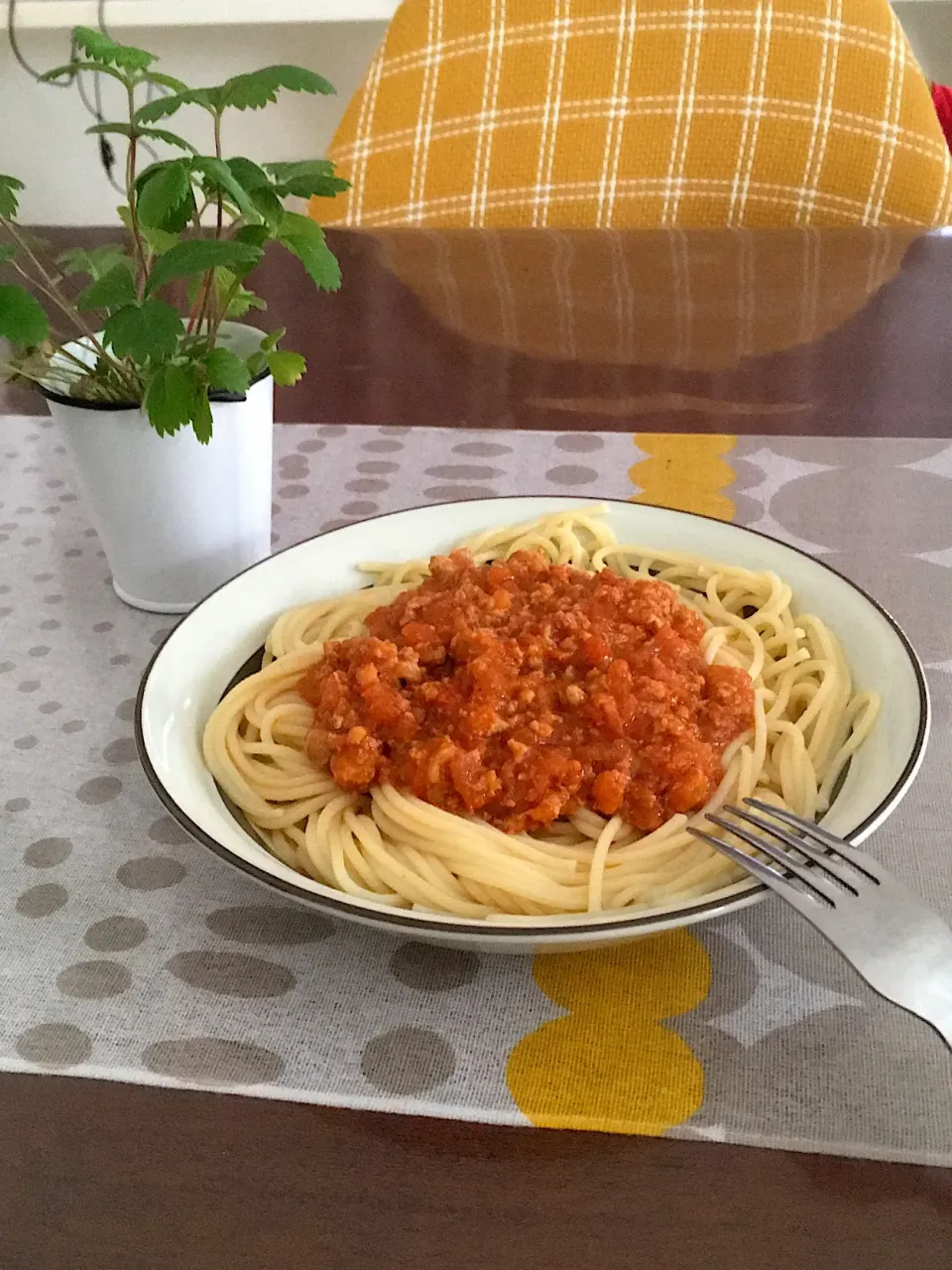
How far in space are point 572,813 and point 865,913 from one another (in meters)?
0.41

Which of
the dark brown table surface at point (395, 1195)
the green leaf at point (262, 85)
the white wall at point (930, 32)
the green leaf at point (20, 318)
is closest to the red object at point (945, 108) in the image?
the white wall at point (930, 32)

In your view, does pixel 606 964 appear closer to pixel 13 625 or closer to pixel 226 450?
pixel 226 450

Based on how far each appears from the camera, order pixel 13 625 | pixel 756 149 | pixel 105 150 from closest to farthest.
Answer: pixel 13 625 < pixel 756 149 < pixel 105 150

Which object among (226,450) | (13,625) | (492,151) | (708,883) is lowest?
(13,625)

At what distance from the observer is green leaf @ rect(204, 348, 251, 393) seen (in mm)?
1325

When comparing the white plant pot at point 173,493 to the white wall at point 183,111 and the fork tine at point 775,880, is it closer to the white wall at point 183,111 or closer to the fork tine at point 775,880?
the fork tine at point 775,880

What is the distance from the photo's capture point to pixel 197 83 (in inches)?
210

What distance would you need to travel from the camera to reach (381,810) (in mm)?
1279

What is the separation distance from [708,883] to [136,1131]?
590 mm

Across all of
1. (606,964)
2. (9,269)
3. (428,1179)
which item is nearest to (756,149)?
(9,269)

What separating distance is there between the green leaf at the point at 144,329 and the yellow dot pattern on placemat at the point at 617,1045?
808mm

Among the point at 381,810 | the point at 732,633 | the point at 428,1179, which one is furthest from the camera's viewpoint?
the point at 732,633

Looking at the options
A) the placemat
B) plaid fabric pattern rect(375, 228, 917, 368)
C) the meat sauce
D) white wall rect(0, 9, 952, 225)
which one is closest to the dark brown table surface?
the placemat

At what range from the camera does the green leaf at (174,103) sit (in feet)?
4.13
